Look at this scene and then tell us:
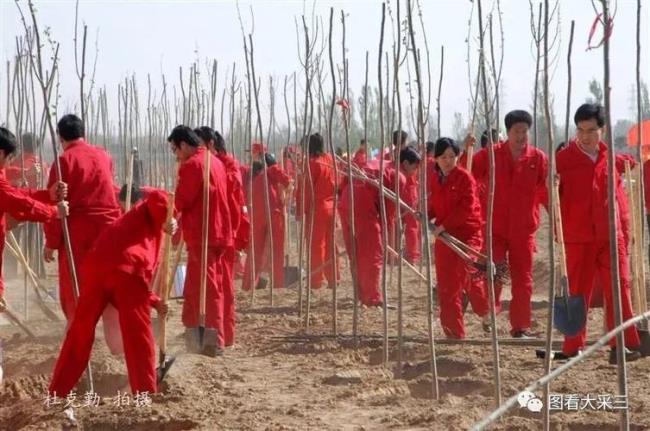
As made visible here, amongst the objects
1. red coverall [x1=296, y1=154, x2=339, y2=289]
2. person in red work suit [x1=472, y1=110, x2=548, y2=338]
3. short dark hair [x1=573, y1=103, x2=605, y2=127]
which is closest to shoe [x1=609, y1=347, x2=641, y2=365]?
person in red work suit [x1=472, y1=110, x2=548, y2=338]

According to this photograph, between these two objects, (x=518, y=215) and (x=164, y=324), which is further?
(x=518, y=215)

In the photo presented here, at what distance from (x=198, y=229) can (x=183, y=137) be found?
603mm

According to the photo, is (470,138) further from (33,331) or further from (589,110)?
(33,331)

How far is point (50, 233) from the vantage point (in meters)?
6.11

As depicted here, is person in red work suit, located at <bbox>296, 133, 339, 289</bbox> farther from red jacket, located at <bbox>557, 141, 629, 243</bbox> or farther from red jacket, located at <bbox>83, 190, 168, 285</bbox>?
red jacket, located at <bbox>83, 190, 168, 285</bbox>

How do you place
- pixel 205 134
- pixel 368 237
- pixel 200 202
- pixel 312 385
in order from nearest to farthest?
pixel 312 385, pixel 200 202, pixel 205 134, pixel 368 237

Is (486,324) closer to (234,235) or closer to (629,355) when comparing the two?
(629,355)

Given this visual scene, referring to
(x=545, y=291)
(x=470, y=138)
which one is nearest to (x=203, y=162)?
(x=470, y=138)

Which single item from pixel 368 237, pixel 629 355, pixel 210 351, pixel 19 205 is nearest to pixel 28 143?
pixel 368 237

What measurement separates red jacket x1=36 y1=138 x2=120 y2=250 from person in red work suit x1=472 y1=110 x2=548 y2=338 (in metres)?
2.51

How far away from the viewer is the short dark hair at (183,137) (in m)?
6.33

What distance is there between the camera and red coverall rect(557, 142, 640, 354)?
18.9 ft

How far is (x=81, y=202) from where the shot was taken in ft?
20.0

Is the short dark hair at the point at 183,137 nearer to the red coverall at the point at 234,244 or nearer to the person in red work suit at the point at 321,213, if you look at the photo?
the red coverall at the point at 234,244
